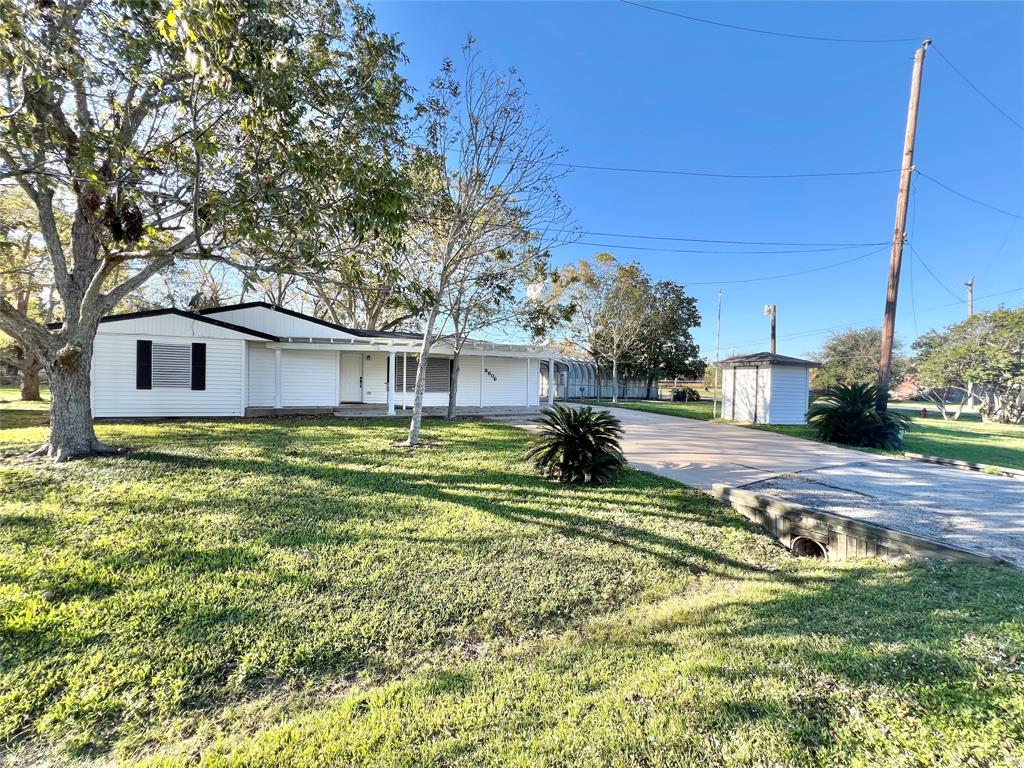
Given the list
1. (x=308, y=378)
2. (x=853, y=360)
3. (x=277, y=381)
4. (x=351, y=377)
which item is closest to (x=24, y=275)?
(x=277, y=381)

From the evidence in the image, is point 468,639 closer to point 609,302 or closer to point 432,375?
point 432,375

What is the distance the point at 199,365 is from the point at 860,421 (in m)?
17.4

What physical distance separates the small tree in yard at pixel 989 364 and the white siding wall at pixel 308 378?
92.3 feet

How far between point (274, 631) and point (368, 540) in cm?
145

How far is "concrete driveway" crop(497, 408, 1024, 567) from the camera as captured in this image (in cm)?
455

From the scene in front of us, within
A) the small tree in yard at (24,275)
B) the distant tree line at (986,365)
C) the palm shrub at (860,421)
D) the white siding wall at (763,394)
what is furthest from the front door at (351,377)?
the distant tree line at (986,365)

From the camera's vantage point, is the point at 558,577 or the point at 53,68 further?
the point at 53,68

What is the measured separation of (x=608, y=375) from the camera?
32062 mm

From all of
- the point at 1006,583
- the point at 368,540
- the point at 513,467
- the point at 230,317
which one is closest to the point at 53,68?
the point at 368,540

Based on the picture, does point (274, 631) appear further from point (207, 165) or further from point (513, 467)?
point (207, 165)

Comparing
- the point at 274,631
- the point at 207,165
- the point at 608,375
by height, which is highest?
the point at 207,165

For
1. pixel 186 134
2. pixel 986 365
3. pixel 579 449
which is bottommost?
pixel 579 449

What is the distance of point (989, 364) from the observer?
1969cm

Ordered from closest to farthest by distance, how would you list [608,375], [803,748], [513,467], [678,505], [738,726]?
[803,748] → [738,726] → [678,505] → [513,467] → [608,375]
